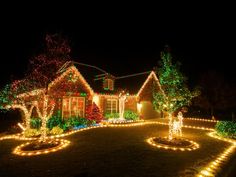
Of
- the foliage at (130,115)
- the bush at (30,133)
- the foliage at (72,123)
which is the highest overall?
the foliage at (130,115)

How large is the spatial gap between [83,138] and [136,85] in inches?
623

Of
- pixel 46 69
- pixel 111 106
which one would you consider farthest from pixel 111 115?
pixel 46 69

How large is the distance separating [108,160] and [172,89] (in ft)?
20.8

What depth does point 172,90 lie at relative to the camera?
13.5 meters

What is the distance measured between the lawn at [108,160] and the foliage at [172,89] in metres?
2.88

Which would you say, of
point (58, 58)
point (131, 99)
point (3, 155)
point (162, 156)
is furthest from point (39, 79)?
point (131, 99)

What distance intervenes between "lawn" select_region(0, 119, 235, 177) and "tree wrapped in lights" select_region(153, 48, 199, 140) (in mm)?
2838

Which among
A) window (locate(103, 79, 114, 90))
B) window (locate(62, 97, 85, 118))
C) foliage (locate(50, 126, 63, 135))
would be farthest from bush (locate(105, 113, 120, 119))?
foliage (locate(50, 126, 63, 135))

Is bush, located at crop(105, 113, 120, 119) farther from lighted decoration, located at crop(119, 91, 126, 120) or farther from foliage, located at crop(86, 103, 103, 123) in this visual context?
foliage, located at crop(86, 103, 103, 123)

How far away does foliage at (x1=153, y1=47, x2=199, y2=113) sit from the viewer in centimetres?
1355

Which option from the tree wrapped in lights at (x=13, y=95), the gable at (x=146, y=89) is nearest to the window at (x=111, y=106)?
the gable at (x=146, y=89)

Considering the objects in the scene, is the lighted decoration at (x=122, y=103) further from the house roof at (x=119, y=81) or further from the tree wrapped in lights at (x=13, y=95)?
the tree wrapped in lights at (x=13, y=95)

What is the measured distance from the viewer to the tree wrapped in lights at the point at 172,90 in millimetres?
13547

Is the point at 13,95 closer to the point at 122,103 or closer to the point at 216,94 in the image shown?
the point at 122,103
